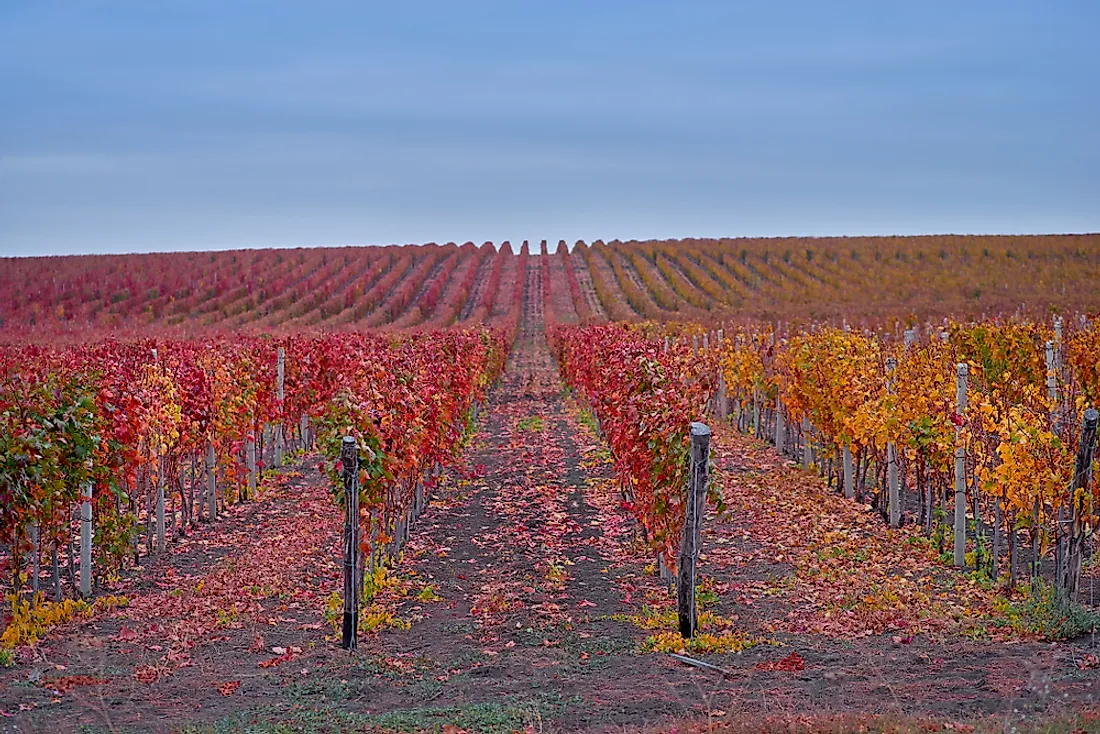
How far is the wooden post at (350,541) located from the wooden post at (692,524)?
8.16ft

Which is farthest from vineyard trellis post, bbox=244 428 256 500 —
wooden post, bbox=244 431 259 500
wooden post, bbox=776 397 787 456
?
wooden post, bbox=776 397 787 456

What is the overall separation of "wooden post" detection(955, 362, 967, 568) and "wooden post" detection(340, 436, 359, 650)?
18.8 ft

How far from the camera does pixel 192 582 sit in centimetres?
1002

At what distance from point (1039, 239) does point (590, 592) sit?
81078mm

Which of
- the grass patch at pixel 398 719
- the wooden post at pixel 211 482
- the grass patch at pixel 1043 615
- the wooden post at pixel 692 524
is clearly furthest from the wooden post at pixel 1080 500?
the wooden post at pixel 211 482

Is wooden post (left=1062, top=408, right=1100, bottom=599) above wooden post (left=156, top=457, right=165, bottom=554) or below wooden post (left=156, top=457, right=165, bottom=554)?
above

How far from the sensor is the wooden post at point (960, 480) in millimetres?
10086

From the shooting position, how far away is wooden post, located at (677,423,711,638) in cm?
Result: 786

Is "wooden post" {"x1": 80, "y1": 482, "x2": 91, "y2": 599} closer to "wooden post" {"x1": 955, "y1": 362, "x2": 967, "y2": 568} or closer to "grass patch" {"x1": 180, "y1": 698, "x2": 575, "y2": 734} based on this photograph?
"grass patch" {"x1": 180, "y1": 698, "x2": 575, "y2": 734}

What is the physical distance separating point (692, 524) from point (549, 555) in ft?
10.5

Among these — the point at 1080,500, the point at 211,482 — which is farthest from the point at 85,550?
the point at 1080,500

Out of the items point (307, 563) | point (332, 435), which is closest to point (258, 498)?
point (307, 563)

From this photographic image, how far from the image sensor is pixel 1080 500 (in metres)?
8.38

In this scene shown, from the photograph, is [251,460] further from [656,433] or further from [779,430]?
[779,430]
